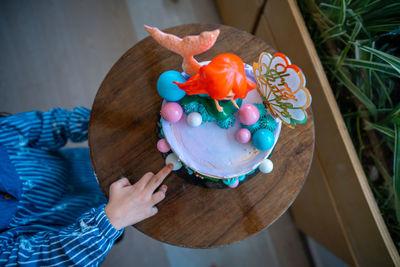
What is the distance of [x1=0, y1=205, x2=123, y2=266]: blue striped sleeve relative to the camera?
612 millimetres

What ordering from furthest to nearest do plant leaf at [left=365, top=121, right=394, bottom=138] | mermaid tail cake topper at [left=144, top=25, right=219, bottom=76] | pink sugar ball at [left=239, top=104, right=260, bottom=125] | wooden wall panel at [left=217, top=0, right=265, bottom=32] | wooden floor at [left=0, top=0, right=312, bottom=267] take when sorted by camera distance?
wooden floor at [left=0, top=0, right=312, bottom=267]
wooden wall panel at [left=217, top=0, right=265, bottom=32]
plant leaf at [left=365, top=121, right=394, bottom=138]
pink sugar ball at [left=239, top=104, right=260, bottom=125]
mermaid tail cake topper at [left=144, top=25, right=219, bottom=76]

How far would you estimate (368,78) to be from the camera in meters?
0.80

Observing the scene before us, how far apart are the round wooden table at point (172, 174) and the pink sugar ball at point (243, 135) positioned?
0.61 ft

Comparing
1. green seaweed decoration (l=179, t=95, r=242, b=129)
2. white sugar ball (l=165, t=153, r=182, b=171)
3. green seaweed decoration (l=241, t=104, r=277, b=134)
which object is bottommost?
white sugar ball (l=165, t=153, r=182, b=171)

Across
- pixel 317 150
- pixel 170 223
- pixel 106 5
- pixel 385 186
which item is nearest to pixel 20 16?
pixel 106 5

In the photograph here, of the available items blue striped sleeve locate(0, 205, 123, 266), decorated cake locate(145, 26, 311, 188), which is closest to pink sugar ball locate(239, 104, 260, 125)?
decorated cake locate(145, 26, 311, 188)

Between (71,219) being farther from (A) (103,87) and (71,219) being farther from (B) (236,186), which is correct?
(B) (236,186)

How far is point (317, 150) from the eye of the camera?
99 cm

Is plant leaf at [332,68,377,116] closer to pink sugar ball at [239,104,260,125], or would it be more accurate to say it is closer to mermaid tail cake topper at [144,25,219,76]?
pink sugar ball at [239,104,260,125]

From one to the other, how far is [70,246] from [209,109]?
1.61ft

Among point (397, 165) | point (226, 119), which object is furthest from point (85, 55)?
point (397, 165)

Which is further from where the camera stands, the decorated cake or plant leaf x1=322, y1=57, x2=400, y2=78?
plant leaf x1=322, y1=57, x2=400, y2=78

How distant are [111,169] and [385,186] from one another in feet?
3.00

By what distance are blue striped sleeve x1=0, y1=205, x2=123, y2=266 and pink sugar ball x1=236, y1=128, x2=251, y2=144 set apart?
0.40m
